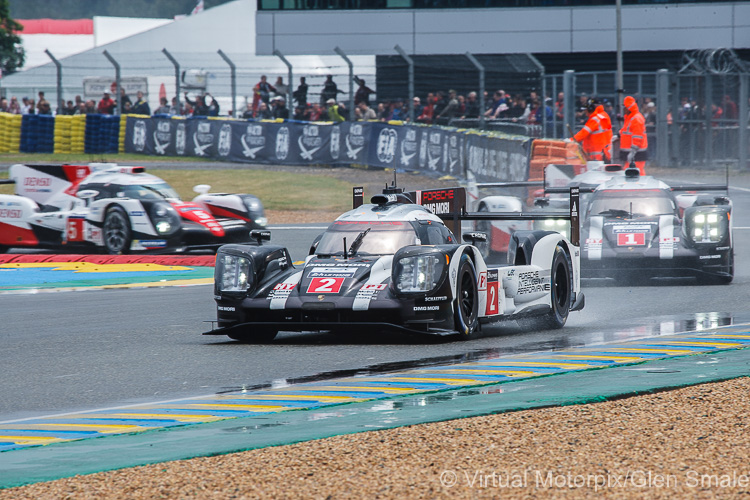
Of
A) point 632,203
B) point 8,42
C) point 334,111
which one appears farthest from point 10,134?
point 8,42

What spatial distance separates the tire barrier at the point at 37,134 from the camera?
36438 mm

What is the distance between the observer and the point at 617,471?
5160 mm

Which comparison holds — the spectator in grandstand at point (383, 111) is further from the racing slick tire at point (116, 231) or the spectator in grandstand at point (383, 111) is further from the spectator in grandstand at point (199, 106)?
the racing slick tire at point (116, 231)

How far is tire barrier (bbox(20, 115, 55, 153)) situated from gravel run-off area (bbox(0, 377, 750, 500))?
105 ft

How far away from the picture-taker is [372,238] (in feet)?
32.8

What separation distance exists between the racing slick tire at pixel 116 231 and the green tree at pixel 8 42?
46.7 m

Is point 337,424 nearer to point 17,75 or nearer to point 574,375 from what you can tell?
point 574,375

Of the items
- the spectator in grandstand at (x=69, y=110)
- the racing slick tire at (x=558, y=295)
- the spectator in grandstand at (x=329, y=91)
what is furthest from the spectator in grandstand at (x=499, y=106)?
the racing slick tire at (x=558, y=295)

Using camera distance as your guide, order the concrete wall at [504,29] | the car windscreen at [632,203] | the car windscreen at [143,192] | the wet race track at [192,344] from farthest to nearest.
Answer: the concrete wall at [504,29]
the car windscreen at [143,192]
the car windscreen at [632,203]
the wet race track at [192,344]

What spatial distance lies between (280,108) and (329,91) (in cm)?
154

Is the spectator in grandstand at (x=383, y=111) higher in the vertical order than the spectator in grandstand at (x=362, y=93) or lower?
lower

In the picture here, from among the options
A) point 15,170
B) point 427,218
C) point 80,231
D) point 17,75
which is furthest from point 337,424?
point 17,75

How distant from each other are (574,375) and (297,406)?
1965 millimetres

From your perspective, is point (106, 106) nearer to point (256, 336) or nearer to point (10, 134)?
point (10, 134)
